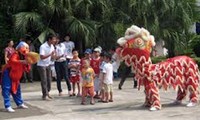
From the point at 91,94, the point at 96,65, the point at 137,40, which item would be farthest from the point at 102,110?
the point at 96,65

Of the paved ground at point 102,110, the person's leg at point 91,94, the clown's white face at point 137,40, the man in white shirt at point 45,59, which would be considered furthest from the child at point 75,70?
the clown's white face at point 137,40

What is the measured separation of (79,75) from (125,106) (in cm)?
231

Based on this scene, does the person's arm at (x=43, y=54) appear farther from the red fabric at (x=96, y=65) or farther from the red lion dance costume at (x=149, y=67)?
the red lion dance costume at (x=149, y=67)

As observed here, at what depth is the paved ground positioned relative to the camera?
952 cm

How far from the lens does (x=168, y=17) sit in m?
19.4

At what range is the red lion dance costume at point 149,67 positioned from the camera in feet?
33.7

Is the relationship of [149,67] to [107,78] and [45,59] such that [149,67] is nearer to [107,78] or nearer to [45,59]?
[107,78]

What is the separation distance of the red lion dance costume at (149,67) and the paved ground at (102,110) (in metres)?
0.50

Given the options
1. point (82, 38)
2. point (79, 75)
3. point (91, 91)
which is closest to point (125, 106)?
point (91, 91)

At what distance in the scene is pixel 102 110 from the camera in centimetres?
1044

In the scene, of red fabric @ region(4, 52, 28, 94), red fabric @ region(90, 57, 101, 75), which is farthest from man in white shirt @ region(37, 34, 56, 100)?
red fabric @ region(4, 52, 28, 94)

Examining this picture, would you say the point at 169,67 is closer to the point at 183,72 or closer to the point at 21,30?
the point at 183,72

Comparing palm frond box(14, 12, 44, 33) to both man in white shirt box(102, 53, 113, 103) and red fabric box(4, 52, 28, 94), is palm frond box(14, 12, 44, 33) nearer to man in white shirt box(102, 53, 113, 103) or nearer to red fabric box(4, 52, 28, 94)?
man in white shirt box(102, 53, 113, 103)

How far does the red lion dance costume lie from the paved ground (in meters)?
0.50
